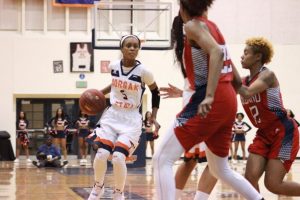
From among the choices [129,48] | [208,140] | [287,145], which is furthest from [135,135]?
[208,140]

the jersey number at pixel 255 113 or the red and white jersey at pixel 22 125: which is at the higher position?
the jersey number at pixel 255 113

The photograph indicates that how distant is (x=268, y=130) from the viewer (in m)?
6.44

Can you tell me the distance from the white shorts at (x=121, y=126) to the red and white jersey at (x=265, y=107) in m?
1.71

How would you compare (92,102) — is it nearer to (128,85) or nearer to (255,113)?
(128,85)

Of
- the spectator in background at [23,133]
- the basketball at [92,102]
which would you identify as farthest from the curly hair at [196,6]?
the spectator in background at [23,133]

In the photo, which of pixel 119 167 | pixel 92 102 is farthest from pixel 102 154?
pixel 92 102

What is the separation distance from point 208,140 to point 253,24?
69.0 ft

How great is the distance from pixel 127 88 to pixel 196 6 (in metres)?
2.92

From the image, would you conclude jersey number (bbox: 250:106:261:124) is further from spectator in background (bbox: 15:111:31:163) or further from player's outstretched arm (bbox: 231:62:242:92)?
spectator in background (bbox: 15:111:31:163)

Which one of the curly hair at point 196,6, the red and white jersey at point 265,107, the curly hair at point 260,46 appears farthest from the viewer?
the curly hair at point 260,46

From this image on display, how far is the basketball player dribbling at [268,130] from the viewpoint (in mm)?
6242

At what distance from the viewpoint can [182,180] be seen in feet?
21.3

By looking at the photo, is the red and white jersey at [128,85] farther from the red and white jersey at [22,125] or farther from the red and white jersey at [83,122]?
the red and white jersey at [22,125]

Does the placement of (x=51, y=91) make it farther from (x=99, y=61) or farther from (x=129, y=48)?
(x=129, y=48)
